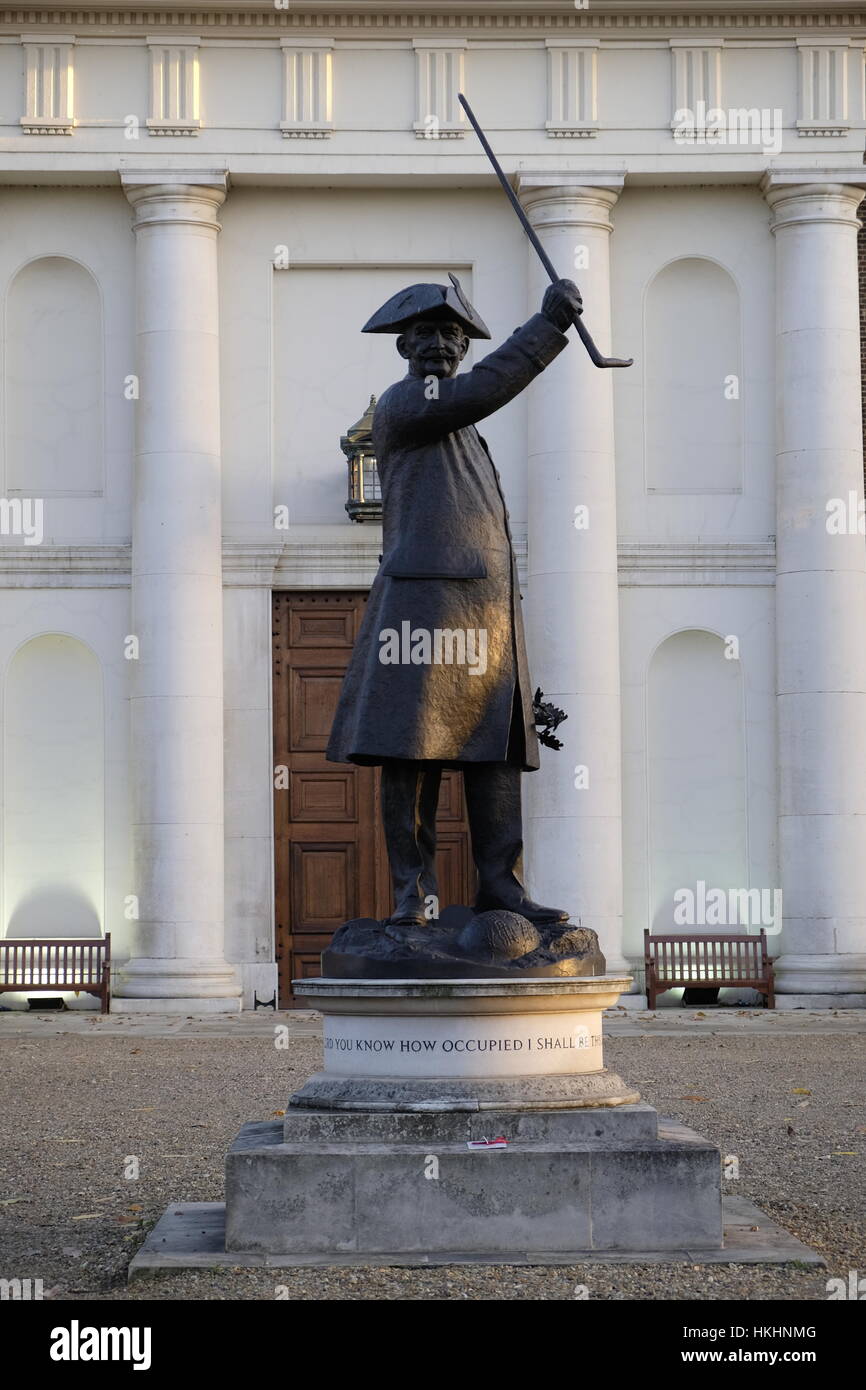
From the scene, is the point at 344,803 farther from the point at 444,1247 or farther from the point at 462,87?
the point at 444,1247

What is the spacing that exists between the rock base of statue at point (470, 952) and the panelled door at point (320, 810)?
45.1ft

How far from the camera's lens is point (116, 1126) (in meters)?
12.6

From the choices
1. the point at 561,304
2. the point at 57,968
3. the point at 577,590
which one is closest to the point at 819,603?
the point at 577,590

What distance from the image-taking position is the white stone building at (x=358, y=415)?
21.8 meters

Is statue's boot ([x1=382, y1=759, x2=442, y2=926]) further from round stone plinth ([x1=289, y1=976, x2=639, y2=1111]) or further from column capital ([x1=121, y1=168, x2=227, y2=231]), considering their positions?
column capital ([x1=121, y1=168, x2=227, y2=231])

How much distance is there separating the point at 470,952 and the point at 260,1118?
16.2 feet

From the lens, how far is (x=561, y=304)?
8125 mm

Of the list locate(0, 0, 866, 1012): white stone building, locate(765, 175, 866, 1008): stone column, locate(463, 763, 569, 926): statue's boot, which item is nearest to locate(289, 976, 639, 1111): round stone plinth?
locate(463, 763, 569, 926): statue's boot

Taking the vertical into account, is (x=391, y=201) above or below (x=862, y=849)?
above

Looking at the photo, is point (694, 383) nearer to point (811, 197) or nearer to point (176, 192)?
point (811, 197)

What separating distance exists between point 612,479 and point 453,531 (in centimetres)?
1407

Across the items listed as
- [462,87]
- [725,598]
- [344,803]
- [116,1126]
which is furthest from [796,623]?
[116,1126]

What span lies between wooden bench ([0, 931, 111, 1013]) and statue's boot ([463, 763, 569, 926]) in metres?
13.1

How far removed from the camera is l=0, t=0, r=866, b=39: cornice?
72.2 ft
